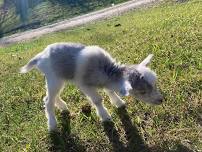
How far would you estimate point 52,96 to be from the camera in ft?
30.9

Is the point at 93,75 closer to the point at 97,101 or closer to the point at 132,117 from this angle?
the point at 97,101

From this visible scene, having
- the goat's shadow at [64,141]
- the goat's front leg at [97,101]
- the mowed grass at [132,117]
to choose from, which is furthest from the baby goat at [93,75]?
the mowed grass at [132,117]

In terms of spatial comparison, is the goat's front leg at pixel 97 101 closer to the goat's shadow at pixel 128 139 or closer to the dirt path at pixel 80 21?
the goat's shadow at pixel 128 139

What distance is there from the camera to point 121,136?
865cm

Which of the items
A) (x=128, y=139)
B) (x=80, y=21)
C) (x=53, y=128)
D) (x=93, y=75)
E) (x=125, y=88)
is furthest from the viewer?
(x=80, y=21)

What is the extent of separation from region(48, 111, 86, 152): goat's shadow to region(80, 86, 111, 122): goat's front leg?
0.69 m

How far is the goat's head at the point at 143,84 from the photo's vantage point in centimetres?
841

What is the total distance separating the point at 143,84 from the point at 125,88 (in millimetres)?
484

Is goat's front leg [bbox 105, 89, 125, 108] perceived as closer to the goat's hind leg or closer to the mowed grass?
the mowed grass

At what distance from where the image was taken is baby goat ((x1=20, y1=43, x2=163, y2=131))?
8.49m

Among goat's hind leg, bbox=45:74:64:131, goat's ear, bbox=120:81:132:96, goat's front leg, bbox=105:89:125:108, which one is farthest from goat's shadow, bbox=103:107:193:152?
goat's hind leg, bbox=45:74:64:131

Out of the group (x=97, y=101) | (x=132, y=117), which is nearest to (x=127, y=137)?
(x=132, y=117)

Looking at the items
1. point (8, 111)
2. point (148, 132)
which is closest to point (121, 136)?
point (148, 132)

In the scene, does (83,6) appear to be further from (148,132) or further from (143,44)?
(148,132)
